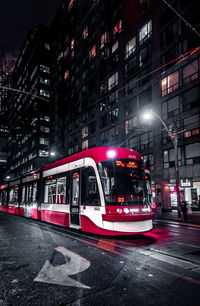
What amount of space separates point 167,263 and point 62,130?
5046 centimetres

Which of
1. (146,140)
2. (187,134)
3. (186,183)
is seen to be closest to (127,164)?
(187,134)

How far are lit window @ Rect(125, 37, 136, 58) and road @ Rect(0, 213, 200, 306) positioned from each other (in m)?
32.6

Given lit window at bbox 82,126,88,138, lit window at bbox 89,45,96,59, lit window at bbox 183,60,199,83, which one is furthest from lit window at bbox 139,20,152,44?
lit window at bbox 82,126,88,138

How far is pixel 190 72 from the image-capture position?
23922 mm

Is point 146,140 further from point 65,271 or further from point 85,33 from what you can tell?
point 85,33

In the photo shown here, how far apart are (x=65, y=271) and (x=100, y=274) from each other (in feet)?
2.54

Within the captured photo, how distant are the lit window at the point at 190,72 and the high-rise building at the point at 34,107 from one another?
45.9 metres

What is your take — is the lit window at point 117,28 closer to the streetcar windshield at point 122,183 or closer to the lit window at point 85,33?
the lit window at point 85,33

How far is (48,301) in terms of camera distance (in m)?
3.26

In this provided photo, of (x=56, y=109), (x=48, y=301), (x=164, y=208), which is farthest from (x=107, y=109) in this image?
(x=48, y=301)

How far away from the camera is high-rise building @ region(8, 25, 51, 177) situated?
63231 mm

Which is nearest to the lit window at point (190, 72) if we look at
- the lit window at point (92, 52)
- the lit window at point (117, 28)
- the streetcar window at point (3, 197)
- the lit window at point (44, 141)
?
the lit window at point (117, 28)

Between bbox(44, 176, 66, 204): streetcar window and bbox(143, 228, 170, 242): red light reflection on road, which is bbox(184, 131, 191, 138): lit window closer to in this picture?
bbox(143, 228, 170, 242): red light reflection on road

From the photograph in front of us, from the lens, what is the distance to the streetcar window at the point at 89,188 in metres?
8.14
